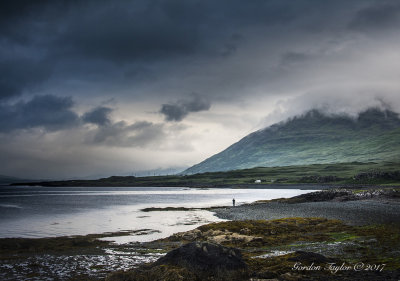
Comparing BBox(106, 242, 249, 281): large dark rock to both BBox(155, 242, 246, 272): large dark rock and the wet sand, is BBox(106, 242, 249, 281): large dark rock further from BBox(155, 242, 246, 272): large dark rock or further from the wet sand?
the wet sand

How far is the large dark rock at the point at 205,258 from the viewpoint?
20.3 m

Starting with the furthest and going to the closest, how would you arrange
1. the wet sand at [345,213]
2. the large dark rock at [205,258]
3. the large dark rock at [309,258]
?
the wet sand at [345,213], the large dark rock at [309,258], the large dark rock at [205,258]

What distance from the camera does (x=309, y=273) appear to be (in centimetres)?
1980

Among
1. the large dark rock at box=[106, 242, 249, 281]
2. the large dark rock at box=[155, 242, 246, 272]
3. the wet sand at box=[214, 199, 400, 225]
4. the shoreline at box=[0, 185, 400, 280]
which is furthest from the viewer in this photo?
the wet sand at box=[214, 199, 400, 225]

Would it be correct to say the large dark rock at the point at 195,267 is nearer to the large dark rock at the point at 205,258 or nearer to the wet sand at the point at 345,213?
the large dark rock at the point at 205,258

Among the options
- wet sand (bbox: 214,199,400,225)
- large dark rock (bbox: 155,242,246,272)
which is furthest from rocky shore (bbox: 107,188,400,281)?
wet sand (bbox: 214,199,400,225)

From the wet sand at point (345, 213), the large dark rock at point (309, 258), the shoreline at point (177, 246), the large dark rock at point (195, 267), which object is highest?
the large dark rock at point (195, 267)

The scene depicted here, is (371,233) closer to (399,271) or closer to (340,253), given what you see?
(340,253)

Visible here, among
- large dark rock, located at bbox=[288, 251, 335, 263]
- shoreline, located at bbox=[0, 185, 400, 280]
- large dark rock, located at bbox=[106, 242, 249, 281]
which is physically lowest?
shoreline, located at bbox=[0, 185, 400, 280]

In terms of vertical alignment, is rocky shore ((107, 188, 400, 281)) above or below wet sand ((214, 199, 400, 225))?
above

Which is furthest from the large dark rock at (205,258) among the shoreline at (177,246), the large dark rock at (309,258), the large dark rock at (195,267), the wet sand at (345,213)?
the wet sand at (345,213)

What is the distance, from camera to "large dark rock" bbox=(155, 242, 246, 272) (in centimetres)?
2033

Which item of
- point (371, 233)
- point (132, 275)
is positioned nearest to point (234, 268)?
point (132, 275)

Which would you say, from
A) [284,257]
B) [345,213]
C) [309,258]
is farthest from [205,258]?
[345,213]
